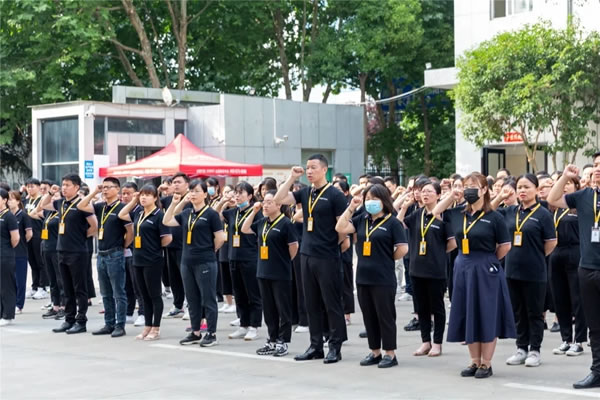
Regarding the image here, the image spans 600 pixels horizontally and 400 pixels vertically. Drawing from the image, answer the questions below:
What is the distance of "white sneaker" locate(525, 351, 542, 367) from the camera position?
9172 mm

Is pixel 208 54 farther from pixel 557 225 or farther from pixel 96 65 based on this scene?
pixel 557 225

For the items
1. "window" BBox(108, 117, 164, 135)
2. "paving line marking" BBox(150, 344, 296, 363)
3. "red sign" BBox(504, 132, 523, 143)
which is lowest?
"paving line marking" BBox(150, 344, 296, 363)

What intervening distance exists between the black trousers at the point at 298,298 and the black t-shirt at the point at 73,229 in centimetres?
273

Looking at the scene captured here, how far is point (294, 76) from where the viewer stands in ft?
130

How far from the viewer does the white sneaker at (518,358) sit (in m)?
9.29

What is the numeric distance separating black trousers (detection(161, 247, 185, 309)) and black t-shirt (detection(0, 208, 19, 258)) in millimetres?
2276

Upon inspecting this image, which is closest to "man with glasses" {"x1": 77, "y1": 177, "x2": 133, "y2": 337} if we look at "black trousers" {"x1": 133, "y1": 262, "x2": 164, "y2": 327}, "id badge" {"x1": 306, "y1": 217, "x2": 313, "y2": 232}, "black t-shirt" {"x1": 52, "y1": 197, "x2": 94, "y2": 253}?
"black t-shirt" {"x1": 52, "y1": 197, "x2": 94, "y2": 253}

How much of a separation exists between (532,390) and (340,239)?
8.49 ft

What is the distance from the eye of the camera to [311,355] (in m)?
9.75

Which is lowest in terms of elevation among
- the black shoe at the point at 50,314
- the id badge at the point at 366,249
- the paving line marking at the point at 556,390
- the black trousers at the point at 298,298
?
the paving line marking at the point at 556,390

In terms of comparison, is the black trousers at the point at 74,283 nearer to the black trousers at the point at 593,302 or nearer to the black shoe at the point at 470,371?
the black shoe at the point at 470,371

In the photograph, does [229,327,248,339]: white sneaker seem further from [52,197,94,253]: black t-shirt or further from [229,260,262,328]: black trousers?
[52,197,94,253]: black t-shirt

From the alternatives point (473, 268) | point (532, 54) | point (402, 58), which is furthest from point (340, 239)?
point (402, 58)

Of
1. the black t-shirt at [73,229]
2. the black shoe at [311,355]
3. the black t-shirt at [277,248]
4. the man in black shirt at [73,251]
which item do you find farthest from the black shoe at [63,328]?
the black shoe at [311,355]
